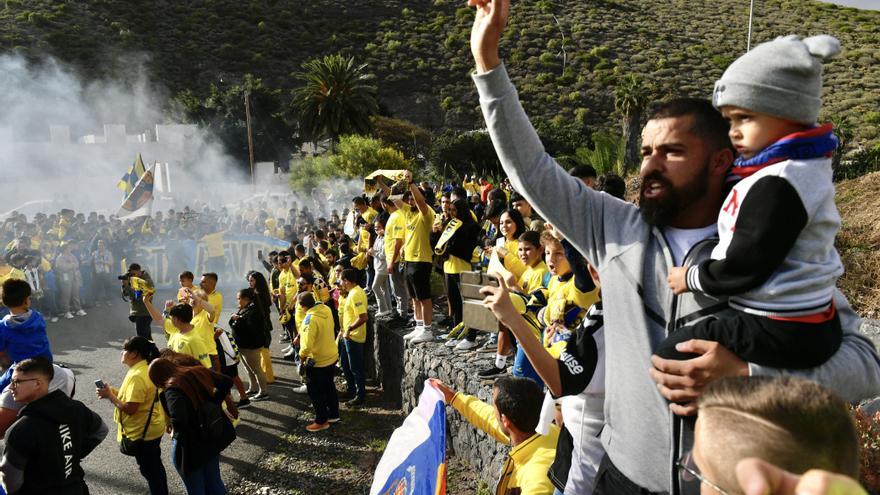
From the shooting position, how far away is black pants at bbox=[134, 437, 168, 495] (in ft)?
18.1

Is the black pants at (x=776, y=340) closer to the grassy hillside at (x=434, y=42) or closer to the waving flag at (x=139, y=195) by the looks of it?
the waving flag at (x=139, y=195)

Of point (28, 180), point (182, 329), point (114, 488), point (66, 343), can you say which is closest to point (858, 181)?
point (182, 329)

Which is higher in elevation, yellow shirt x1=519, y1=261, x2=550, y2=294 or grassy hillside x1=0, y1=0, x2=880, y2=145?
grassy hillside x1=0, y1=0, x2=880, y2=145

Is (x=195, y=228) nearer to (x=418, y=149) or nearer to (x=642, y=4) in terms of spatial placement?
(x=418, y=149)

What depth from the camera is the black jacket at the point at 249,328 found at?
8.76 meters

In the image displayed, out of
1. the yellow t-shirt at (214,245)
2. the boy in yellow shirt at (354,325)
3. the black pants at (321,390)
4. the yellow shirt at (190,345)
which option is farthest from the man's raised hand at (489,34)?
the yellow t-shirt at (214,245)

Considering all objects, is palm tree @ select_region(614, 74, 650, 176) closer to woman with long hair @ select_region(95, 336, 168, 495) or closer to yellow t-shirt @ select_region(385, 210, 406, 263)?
→ yellow t-shirt @ select_region(385, 210, 406, 263)

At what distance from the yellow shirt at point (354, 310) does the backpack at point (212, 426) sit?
133 inches

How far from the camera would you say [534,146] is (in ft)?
5.66

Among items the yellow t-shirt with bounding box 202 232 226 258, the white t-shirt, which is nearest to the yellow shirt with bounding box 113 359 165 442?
the white t-shirt

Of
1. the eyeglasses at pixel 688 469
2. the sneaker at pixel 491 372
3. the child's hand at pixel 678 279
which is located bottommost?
the sneaker at pixel 491 372

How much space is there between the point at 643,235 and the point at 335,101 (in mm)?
38490

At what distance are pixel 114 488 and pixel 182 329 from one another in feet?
5.65

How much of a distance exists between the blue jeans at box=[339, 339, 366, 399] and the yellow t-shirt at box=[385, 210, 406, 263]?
4.41ft
